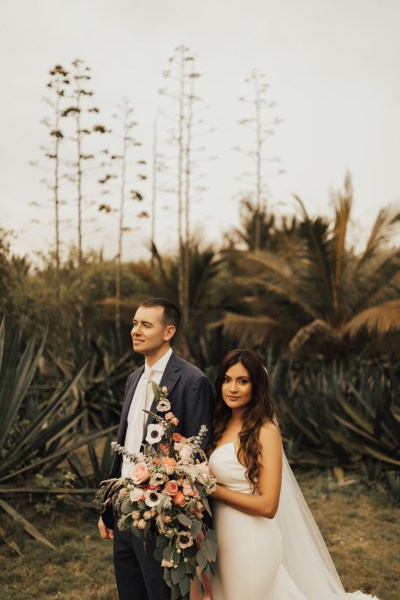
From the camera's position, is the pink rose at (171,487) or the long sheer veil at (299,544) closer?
the pink rose at (171,487)

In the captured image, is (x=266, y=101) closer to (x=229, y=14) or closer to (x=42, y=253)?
(x=229, y=14)

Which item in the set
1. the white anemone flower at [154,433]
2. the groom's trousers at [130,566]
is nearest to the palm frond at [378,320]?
the groom's trousers at [130,566]

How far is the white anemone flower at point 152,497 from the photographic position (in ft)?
7.83

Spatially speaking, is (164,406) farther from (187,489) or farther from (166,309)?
(166,309)

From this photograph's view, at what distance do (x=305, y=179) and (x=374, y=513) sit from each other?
13617 millimetres

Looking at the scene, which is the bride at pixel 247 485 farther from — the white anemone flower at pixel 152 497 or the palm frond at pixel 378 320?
the palm frond at pixel 378 320

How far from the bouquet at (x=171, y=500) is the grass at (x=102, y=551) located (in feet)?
7.53

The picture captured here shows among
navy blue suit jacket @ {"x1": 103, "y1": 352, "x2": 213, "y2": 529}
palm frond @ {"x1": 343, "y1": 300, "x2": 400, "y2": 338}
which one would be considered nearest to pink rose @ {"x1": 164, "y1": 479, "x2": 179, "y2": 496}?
navy blue suit jacket @ {"x1": 103, "y1": 352, "x2": 213, "y2": 529}

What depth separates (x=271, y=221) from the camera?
76.6 ft

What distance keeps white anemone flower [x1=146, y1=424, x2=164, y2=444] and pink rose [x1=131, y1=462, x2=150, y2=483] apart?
0.36ft

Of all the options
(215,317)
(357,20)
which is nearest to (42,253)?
(215,317)

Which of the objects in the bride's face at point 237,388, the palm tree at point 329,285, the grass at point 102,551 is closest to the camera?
the bride's face at point 237,388

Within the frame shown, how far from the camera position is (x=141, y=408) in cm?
311

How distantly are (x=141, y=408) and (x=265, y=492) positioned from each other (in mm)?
711
